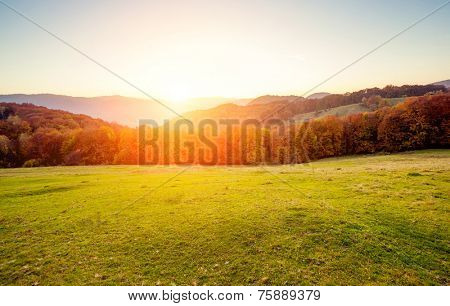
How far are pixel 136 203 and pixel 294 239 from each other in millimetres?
14402

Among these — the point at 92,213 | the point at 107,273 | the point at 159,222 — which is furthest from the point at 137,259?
the point at 92,213

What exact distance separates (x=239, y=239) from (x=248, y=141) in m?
74.4

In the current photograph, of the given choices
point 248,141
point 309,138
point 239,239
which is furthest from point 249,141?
point 239,239

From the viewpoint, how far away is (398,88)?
188m

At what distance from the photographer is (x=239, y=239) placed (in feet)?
43.9

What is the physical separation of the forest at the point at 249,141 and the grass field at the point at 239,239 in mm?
52568

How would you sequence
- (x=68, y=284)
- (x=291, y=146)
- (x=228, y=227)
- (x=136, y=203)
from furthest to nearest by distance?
(x=291, y=146)
(x=136, y=203)
(x=228, y=227)
(x=68, y=284)

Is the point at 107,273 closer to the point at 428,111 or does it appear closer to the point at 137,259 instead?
the point at 137,259

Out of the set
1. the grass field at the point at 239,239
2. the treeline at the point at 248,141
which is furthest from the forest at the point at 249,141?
the grass field at the point at 239,239

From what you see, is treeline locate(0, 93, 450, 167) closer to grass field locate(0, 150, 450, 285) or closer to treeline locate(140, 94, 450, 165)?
treeline locate(140, 94, 450, 165)

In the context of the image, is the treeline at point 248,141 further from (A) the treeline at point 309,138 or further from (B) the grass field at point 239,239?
(B) the grass field at point 239,239

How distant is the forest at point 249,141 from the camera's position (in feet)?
249

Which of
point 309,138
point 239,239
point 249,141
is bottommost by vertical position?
point 239,239

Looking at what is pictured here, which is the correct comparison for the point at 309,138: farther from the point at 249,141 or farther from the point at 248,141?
the point at 248,141
